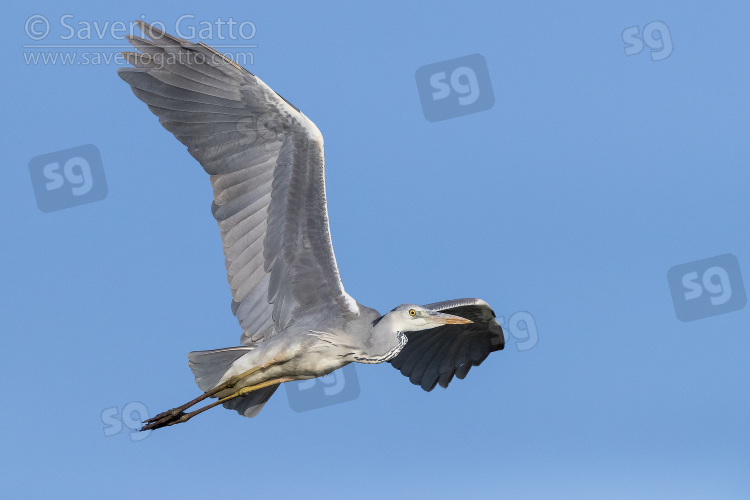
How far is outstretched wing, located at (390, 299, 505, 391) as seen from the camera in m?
16.3

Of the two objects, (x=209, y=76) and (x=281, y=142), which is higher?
(x=209, y=76)

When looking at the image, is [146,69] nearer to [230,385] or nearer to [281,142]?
[281,142]

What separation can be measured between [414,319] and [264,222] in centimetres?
205

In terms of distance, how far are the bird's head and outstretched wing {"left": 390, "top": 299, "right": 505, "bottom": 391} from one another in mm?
2073

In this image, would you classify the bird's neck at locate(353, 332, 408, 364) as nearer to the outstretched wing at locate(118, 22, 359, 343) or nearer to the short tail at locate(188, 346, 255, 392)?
the outstretched wing at locate(118, 22, 359, 343)


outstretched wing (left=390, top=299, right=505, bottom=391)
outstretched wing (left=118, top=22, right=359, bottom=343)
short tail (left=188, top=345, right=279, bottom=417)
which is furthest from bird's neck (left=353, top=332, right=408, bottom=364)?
outstretched wing (left=390, top=299, right=505, bottom=391)

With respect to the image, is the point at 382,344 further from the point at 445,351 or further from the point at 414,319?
the point at 445,351

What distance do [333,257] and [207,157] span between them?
73.6 inches

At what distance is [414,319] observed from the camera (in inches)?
549

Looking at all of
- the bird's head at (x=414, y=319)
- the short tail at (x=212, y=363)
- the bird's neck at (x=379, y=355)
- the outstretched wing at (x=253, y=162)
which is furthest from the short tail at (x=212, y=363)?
the bird's head at (x=414, y=319)

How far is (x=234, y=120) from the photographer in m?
14.0

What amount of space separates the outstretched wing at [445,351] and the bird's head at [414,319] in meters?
2.07

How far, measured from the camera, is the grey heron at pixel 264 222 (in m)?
13.8

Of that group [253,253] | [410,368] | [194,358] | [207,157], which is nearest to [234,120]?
[207,157]
